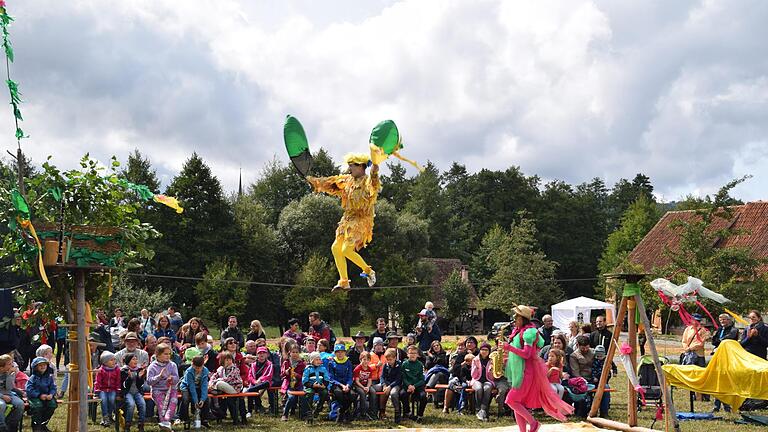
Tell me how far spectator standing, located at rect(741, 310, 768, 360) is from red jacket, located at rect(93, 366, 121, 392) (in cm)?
866

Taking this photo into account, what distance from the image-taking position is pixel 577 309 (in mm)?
23734

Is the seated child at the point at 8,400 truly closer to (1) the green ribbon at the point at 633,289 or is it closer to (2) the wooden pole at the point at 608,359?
(2) the wooden pole at the point at 608,359

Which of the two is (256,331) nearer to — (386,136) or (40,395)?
(40,395)

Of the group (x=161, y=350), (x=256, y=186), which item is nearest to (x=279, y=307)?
(x=256, y=186)

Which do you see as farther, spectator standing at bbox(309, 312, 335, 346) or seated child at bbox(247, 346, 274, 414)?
spectator standing at bbox(309, 312, 335, 346)

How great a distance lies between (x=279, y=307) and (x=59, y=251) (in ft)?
81.6

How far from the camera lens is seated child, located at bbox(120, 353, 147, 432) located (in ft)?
31.2

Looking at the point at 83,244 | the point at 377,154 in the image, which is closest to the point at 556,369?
the point at 377,154

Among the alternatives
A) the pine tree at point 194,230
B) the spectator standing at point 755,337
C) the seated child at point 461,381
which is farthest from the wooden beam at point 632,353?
the pine tree at point 194,230

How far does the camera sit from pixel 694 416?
35.6ft

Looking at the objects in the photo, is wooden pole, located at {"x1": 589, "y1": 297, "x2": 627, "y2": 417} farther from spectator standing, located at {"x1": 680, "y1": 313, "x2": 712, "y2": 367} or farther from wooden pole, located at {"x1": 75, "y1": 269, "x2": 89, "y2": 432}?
wooden pole, located at {"x1": 75, "y1": 269, "x2": 89, "y2": 432}

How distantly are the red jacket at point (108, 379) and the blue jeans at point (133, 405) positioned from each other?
0.63ft

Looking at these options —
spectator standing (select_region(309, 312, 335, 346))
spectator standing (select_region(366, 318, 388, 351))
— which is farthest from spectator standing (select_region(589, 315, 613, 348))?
spectator standing (select_region(309, 312, 335, 346))

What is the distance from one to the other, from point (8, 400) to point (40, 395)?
34 cm
